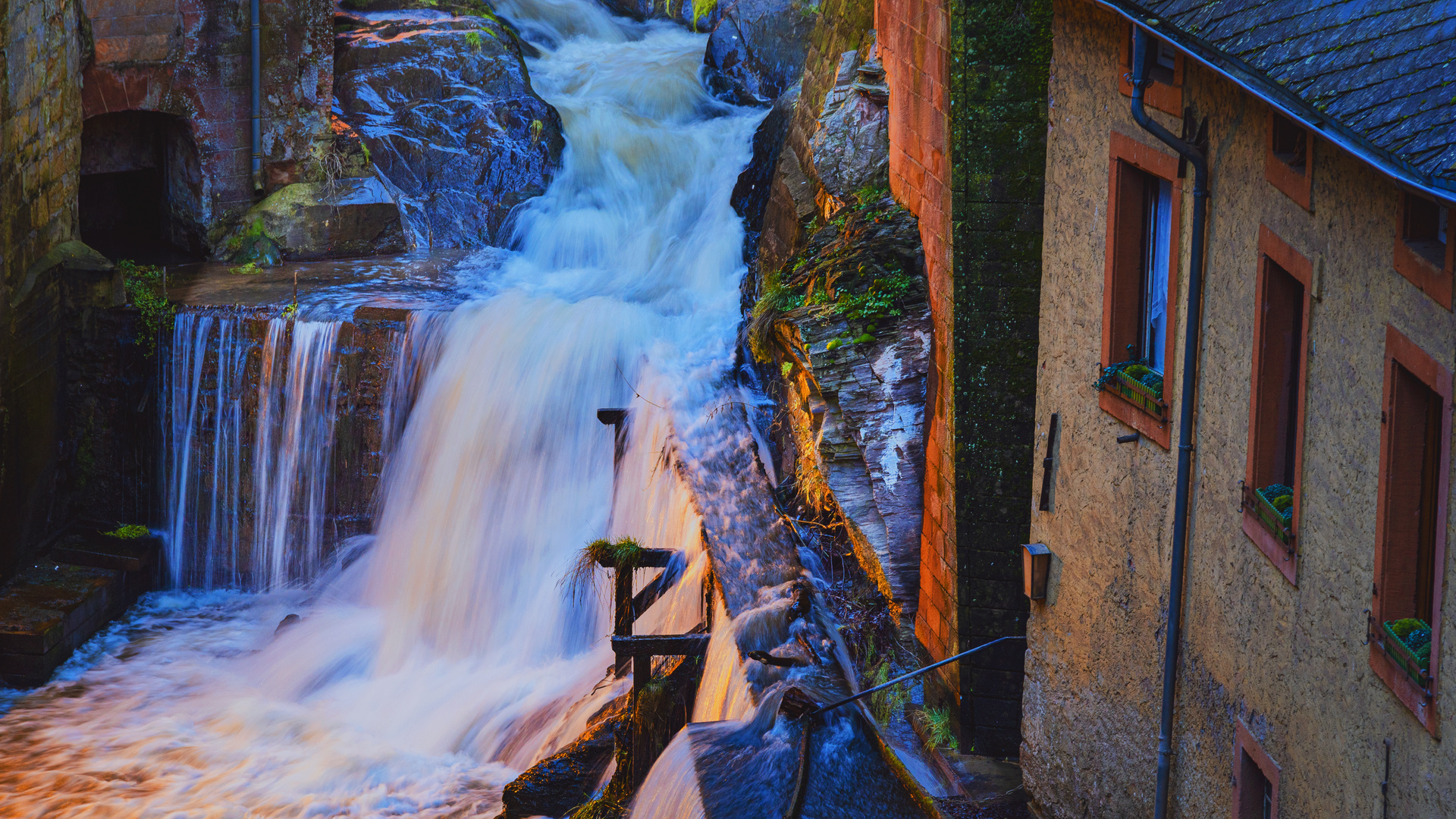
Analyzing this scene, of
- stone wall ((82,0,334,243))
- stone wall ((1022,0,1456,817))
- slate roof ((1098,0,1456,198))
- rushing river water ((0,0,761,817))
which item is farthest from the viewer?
stone wall ((82,0,334,243))

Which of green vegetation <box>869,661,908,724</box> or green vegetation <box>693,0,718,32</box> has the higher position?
green vegetation <box>693,0,718,32</box>

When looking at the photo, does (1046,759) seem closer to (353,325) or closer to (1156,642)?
(1156,642)

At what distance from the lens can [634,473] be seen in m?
11.9

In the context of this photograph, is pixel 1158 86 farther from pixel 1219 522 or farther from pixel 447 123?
pixel 447 123

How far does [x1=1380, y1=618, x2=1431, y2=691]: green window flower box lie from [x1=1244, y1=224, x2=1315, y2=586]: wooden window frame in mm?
779

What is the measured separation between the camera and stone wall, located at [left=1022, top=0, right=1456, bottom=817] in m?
4.76

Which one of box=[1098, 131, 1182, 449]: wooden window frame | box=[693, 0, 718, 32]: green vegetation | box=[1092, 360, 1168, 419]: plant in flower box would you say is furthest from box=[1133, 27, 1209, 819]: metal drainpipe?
box=[693, 0, 718, 32]: green vegetation

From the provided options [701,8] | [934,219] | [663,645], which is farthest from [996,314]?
[701,8]

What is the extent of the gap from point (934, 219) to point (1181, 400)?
3140 mm

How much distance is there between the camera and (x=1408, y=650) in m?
4.39

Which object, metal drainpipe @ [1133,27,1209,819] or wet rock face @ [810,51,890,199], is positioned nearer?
metal drainpipe @ [1133,27,1209,819]

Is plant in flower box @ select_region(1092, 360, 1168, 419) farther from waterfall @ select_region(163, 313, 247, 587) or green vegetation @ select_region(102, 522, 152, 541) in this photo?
green vegetation @ select_region(102, 522, 152, 541)

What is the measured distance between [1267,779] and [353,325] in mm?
10461

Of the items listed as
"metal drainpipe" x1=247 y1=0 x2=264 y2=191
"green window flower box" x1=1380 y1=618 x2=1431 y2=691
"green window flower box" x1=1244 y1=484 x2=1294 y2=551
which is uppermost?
"metal drainpipe" x1=247 y1=0 x2=264 y2=191
